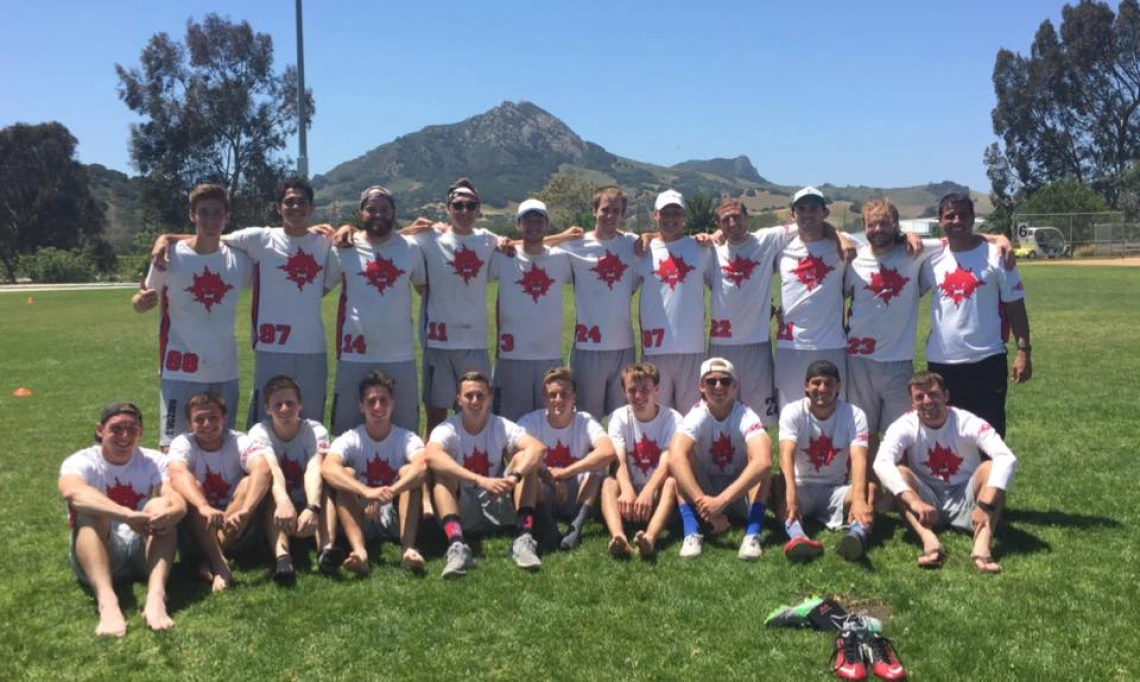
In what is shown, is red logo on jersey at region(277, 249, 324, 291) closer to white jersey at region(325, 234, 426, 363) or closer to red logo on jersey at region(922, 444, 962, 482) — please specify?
white jersey at region(325, 234, 426, 363)

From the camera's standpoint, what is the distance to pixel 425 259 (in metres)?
6.83

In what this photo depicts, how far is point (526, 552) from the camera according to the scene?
17.7 feet

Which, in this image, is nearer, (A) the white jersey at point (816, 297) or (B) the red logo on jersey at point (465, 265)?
(A) the white jersey at point (816, 297)

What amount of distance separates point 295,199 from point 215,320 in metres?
1.09

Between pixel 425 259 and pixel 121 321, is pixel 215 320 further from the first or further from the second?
pixel 121 321

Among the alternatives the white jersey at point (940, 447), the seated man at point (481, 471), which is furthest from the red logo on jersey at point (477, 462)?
the white jersey at point (940, 447)

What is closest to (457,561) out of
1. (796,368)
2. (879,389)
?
(796,368)

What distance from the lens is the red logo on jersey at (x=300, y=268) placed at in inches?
251

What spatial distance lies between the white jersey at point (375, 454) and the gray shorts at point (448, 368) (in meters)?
1.06

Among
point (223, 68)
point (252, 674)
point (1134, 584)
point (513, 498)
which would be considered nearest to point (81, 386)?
point (513, 498)

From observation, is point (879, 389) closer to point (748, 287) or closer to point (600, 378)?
point (748, 287)

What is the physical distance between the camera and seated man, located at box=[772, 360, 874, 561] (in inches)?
231

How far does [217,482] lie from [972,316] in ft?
18.0

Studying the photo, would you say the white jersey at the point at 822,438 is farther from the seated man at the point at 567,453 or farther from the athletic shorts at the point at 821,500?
the seated man at the point at 567,453
